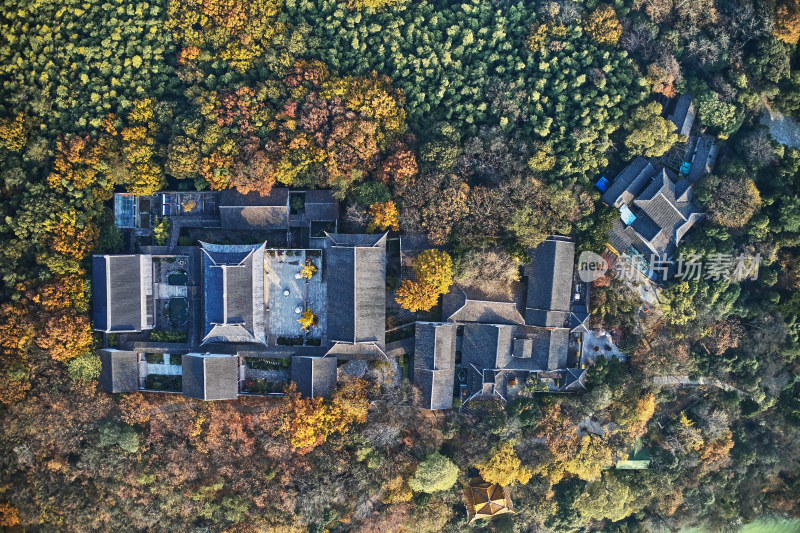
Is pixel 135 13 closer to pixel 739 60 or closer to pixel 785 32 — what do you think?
pixel 739 60

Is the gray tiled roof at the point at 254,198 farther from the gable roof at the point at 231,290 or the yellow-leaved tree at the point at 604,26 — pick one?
the yellow-leaved tree at the point at 604,26

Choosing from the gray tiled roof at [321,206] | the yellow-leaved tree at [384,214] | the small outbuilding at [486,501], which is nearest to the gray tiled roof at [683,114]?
the yellow-leaved tree at [384,214]

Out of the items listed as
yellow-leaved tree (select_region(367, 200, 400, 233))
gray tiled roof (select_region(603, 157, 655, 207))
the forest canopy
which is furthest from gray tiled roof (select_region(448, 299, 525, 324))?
gray tiled roof (select_region(603, 157, 655, 207))

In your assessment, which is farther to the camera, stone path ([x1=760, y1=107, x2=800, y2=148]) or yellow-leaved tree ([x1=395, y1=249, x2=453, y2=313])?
stone path ([x1=760, y1=107, x2=800, y2=148])

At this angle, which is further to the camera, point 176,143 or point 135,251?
point 135,251

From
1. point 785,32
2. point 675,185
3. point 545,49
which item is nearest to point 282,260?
point 545,49

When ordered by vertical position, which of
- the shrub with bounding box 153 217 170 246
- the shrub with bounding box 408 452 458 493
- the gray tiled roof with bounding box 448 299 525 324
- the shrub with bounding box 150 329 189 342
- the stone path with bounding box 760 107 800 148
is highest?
the stone path with bounding box 760 107 800 148

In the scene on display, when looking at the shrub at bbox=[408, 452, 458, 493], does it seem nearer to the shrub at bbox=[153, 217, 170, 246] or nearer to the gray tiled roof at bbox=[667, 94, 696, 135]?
the shrub at bbox=[153, 217, 170, 246]
